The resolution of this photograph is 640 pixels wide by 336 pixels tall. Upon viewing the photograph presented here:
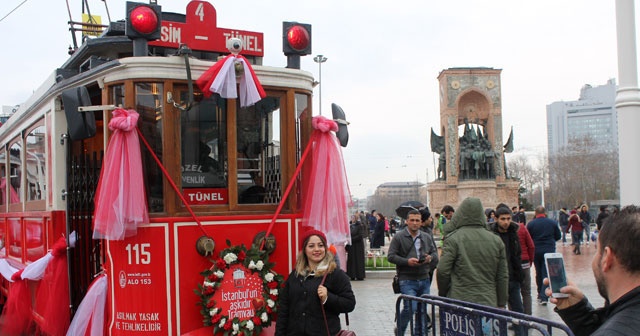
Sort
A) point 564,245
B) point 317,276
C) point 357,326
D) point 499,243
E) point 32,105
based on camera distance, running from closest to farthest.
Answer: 1. point 317,276
2. point 499,243
3. point 32,105
4. point 357,326
5. point 564,245

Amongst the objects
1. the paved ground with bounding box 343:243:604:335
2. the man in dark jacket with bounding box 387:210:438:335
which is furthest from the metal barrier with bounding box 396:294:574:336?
the paved ground with bounding box 343:243:604:335

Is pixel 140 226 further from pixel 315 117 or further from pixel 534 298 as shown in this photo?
pixel 534 298

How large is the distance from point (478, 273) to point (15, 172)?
6369 mm

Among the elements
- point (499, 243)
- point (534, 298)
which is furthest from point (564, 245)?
point (499, 243)

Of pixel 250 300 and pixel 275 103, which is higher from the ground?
pixel 275 103

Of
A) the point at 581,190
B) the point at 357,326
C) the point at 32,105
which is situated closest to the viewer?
the point at 32,105

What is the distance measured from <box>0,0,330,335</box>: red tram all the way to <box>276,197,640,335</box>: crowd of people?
2.92 ft

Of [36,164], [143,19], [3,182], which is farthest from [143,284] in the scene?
[3,182]

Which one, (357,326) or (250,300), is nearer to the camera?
(250,300)

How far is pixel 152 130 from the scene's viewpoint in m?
5.55

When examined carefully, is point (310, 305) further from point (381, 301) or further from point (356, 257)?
point (356, 257)

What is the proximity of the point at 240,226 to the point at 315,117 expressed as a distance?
1.23 metres

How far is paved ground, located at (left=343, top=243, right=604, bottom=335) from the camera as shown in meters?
9.79

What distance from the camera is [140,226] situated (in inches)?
209
